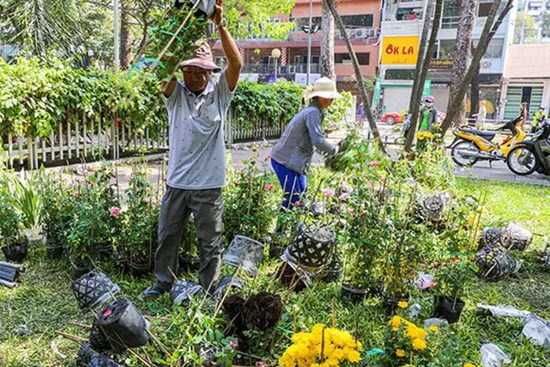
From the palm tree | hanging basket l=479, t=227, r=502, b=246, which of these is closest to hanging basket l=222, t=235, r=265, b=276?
hanging basket l=479, t=227, r=502, b=246

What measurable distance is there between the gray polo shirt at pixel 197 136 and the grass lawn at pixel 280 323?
2.42 ft

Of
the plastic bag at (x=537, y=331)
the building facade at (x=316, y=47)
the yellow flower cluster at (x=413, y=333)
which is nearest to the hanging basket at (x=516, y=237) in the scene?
the plastic bag at (x=537, y=331)

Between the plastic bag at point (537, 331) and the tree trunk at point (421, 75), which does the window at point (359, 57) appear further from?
the plastic bag at point (537, 331)

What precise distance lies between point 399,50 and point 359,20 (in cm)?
556

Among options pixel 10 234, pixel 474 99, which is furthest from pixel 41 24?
pixel 474 99

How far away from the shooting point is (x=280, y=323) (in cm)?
217

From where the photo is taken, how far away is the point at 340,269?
138 inches

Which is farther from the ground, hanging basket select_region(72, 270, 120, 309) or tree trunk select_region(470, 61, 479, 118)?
tree trunk select_region(470, 61, 479, 118)

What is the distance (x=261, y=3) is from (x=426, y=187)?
10.8m

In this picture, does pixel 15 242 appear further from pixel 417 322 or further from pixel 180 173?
pixel 417 322

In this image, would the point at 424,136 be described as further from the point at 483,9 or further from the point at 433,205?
the point at 483,9

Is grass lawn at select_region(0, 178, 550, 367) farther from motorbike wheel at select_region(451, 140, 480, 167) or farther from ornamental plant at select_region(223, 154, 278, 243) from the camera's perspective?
motorbike wheel at select_region(451, 140, 480, 167)

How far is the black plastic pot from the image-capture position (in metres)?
3.62

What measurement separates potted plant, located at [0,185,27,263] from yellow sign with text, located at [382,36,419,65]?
30138 millimetres
